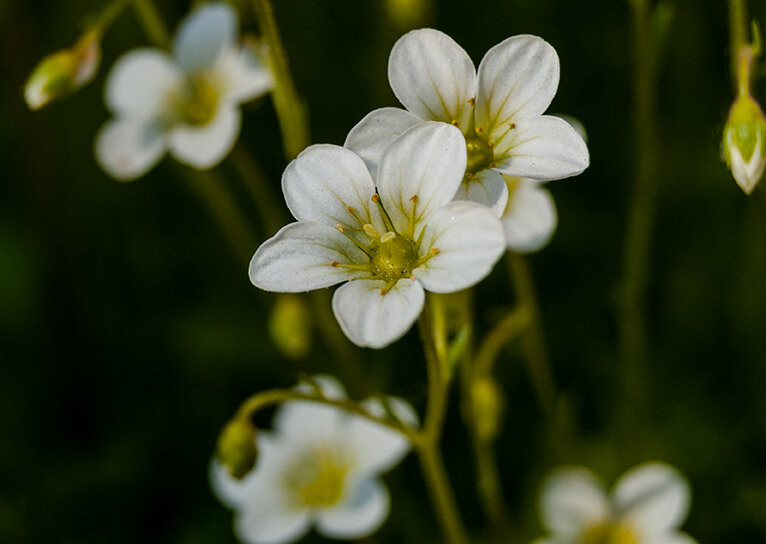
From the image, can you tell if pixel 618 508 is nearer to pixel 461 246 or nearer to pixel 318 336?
pixel 461 246

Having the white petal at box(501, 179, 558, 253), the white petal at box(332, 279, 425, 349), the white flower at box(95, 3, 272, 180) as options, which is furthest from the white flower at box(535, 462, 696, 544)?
the white flower at box(95, 3, 272, 180)

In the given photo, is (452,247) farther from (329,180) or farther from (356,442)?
(356,442)

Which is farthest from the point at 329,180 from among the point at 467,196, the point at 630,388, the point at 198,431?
the point at 198,431

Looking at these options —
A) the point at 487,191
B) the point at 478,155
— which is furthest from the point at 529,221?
the point at 487,191

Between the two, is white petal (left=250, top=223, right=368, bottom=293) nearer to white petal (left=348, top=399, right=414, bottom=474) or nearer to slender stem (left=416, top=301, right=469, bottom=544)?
slender stem (left=416, top=301, right=469, bottom=544)

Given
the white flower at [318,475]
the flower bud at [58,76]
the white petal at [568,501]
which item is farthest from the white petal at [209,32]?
the white petal at [568,501]
